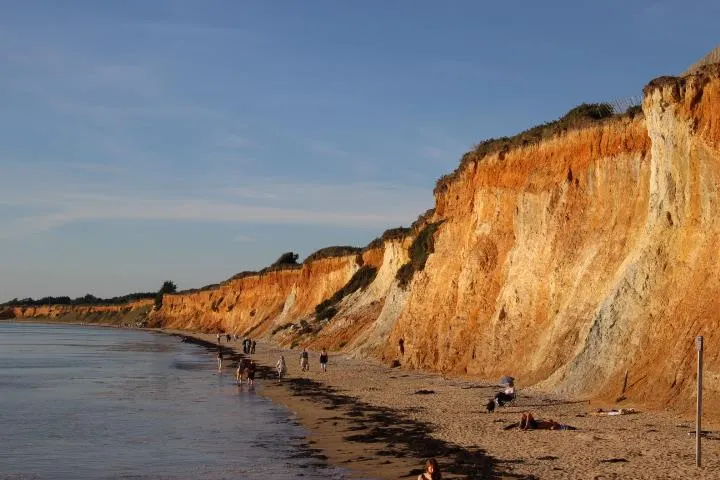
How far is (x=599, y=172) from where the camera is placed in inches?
1215

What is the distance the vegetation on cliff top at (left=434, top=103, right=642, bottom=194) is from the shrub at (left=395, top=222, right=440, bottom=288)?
4141 millimetres

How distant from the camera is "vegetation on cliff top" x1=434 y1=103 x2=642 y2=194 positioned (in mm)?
33000

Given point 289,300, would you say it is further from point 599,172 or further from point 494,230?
point 599,172

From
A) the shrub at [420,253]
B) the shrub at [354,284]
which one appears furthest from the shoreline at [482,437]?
the shrub at [354,284]

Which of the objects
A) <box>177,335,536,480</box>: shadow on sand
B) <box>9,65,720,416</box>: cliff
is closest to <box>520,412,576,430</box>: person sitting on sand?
<box>177,335,536,480</box>: shadow on sand

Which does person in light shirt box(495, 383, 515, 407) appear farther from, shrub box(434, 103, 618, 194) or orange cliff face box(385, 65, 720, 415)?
shrub box(434, 103, 618, 194)

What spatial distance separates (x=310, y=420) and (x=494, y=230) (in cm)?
1636

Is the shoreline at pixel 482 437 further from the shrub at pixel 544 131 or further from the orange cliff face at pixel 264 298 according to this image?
the orange cliff face at pixel 264 298

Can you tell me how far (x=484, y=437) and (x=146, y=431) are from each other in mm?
9060

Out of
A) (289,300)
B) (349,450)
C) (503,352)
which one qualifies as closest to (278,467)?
(349,450)

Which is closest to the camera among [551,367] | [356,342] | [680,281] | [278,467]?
[278,467]

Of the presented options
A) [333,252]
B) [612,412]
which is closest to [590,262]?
[612,412]

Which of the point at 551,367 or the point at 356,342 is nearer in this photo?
the point at 551,367

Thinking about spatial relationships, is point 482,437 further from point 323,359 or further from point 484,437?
point 323,359
